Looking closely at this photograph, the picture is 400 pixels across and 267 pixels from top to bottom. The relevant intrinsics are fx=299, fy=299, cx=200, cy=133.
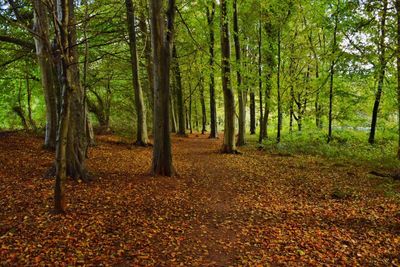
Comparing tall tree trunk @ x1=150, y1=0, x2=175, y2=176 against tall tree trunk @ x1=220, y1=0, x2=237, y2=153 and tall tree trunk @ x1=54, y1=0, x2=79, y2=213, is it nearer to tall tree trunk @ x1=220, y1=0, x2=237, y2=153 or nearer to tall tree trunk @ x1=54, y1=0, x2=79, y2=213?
tall tree trunk @ x1=54, y1=0, x2=79, y2=213

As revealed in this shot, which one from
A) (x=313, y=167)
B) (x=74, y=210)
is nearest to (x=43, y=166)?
(x=74, y=210)

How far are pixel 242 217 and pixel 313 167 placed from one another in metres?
7.16

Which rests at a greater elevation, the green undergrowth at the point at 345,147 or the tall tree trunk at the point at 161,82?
the tall tree trunk at the point at 161,82

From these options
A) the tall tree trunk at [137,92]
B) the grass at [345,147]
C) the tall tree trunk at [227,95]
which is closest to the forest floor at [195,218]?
the grass at [345,147]

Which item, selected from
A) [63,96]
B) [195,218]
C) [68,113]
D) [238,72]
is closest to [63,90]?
[63,96]

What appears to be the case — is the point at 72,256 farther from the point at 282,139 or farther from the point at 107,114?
the point at 107,114

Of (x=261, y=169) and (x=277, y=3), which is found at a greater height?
(x=277, y=3)

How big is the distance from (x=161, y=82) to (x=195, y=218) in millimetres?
4551

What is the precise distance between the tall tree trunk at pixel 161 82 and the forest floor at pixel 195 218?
71 centimetres

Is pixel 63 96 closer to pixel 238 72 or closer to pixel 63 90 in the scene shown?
pixel 63 90

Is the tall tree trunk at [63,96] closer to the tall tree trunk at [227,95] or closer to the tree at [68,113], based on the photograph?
the tree at [68,113]

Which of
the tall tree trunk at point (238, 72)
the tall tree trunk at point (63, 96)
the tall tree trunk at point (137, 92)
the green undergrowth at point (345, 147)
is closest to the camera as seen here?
the tall tree trunk at point (63, 96)

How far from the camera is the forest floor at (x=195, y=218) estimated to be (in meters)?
4.86

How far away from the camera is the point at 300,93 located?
21641 millimetres
